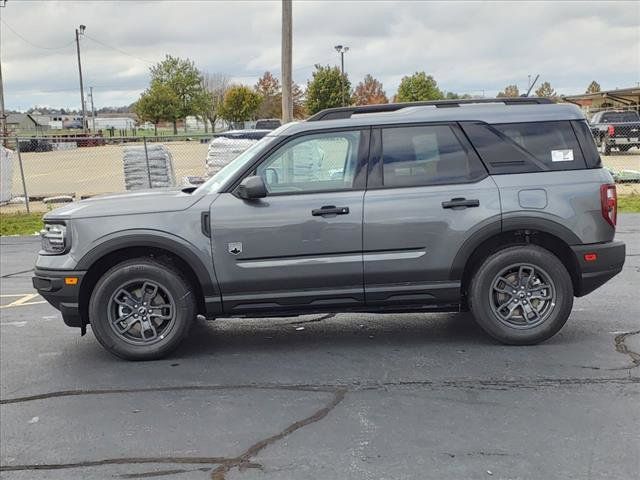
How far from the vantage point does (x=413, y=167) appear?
17.9 ft

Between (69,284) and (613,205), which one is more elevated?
(613,205)

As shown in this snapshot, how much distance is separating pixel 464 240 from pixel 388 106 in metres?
1.30

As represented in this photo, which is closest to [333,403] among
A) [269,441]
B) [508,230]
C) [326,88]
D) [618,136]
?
[269,441]

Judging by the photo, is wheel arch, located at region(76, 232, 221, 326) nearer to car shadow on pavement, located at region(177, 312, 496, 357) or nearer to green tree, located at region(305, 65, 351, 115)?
car shadow on pavement, located at region(177, 312, 496, 357)

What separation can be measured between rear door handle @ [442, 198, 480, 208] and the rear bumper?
0.85m

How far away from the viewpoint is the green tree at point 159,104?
2518 inches

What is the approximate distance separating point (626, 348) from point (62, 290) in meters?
4.39

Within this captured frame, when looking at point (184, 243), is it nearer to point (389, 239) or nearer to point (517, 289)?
point (389, 239)

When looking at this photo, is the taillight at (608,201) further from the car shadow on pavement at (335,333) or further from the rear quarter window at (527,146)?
the car shadow on pavement at (335,333)

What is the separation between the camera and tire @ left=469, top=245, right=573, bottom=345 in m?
5.40

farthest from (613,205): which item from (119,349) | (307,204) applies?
(119,349)

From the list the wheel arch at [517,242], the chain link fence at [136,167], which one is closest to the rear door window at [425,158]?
the wheel arch at [517,242]

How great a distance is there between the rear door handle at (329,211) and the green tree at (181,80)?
63.5 m

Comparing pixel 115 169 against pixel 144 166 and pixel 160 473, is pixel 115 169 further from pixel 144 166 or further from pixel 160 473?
pixel 160 473
